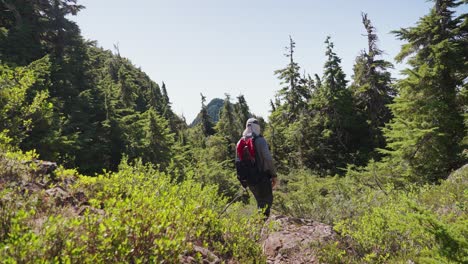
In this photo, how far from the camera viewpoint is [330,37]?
3012 cm

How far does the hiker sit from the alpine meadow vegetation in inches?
23.6

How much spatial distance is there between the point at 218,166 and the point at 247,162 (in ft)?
63.6

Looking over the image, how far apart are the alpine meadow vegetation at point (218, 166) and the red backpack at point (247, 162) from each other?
59 centimetres

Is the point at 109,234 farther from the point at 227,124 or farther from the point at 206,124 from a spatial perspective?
the point at 206,124

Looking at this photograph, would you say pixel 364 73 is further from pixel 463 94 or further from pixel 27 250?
pixel 27 250

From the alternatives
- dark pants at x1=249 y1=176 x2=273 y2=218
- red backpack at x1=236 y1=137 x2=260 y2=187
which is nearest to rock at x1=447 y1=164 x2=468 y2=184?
dark pants at x1=249 y1=176 x2=273 y2=218

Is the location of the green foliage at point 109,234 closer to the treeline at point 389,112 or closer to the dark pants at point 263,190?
the dark pants at point 263,190

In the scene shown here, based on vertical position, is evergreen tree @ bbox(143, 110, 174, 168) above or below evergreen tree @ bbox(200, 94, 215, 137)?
below

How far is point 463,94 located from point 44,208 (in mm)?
16138

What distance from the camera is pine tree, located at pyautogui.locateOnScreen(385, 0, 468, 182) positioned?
13453mm

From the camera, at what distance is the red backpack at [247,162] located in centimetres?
665

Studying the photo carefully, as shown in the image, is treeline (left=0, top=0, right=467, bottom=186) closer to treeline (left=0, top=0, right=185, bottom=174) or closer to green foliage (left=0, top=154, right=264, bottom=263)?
treeline (left=0, top=0, right=185, bottom=174)

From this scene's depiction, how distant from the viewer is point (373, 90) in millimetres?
27953

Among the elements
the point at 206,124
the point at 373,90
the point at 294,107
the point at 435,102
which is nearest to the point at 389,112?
the point at 373,90
